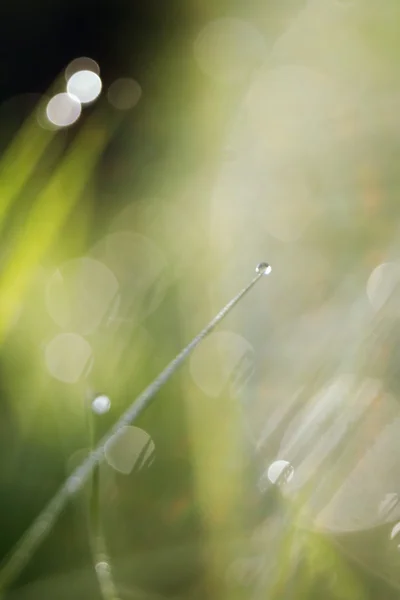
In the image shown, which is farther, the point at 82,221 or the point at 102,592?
the point at 82,221

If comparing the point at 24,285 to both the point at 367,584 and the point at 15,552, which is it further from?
the point at 367,584

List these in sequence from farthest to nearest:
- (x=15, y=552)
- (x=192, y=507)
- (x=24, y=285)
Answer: (x=24, y=285) < (x=192, y=507) < (x=15, y=552)

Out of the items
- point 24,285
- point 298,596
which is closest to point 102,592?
point 298,596

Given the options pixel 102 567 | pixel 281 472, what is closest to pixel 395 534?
pixel 281 472

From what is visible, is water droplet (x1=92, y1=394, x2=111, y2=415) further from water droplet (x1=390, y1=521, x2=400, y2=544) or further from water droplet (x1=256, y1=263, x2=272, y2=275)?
water droplet (x1=390, y1=521, x2=400, y2=544)

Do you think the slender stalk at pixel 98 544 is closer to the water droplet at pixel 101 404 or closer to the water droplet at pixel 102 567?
the water droplet at pixel 102 567

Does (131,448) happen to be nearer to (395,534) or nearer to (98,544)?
(98,544)
